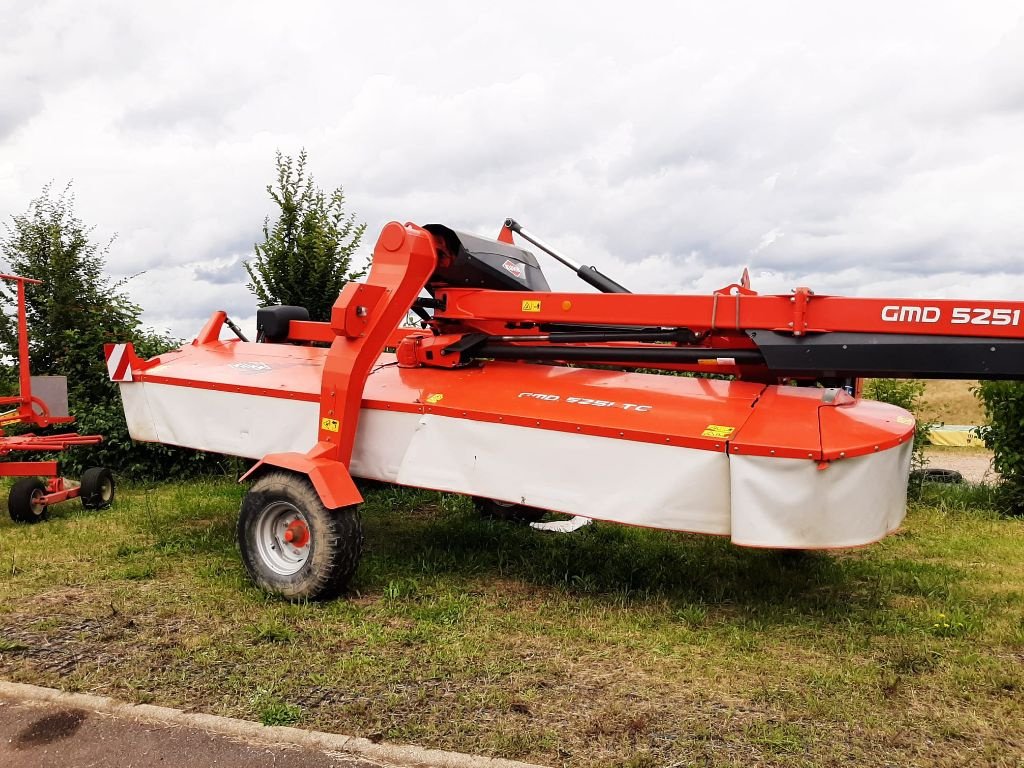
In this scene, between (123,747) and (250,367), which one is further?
(250,367)

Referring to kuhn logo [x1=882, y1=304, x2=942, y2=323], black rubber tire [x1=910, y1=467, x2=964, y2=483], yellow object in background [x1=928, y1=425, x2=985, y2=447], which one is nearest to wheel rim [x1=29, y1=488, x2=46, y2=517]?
kuhn logo [x1=882, y1=304, x2=942, y2=323]

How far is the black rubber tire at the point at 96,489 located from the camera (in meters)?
7.87

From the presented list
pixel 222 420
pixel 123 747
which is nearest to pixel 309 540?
pixel 222 420

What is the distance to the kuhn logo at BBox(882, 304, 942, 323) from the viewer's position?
4477 millimetres

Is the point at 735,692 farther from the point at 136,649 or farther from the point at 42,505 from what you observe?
the point at 42,505

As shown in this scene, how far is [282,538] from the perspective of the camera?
5.32 metres

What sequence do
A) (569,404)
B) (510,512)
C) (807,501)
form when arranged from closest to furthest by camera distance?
(807,501)
(569,404)
(510,512)

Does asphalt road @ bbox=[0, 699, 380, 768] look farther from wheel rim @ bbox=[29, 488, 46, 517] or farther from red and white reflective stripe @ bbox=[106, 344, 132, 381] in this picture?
wheel rim @ bbox=[29, 488, 46, 517]

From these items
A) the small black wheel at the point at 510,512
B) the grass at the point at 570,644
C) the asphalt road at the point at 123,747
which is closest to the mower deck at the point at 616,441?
the grass at the point at 570,644

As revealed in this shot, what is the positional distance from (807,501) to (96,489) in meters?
6.32

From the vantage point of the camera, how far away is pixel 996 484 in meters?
9.16

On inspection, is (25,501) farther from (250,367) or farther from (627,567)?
(627,567)

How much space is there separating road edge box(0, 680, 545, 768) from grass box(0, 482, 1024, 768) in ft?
0.26

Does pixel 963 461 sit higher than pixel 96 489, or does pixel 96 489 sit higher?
pixel 96 489
